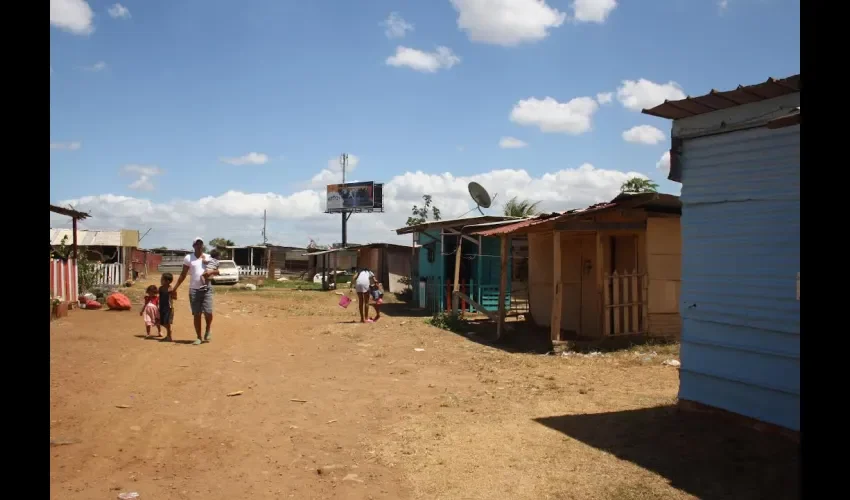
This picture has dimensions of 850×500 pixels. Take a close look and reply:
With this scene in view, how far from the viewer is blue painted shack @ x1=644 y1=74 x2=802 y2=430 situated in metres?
5.45

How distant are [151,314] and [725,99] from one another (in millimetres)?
9785

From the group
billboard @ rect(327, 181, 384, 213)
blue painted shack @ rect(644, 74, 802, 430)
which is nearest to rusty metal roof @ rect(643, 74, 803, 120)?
blue painted shack @ rect(644, 74, 802, 430)

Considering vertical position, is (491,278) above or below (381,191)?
below

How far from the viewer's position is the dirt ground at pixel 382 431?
471cm

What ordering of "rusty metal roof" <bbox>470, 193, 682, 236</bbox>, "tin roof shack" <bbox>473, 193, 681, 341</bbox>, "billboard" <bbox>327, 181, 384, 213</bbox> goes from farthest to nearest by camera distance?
"billboard" <bbox>327, 181, 384, 213</bbox>, "tin roof shack" <bbox>473, 193, 681, 341</bbox>, "rusty metal roof" <bbox>470, 193, 682, 236</bbox>

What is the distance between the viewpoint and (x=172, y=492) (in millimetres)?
4465

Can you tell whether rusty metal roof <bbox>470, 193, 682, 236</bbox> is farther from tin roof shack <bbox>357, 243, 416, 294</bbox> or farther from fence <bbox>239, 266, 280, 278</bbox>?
fence <bbox>239, 266, 280, 278</bbox>

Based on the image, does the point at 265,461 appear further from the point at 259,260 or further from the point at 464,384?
the point at 259,260

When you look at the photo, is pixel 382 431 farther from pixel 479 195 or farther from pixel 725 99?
pixel 479 195

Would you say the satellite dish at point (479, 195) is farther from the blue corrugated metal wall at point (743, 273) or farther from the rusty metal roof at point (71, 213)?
the blue corrugated metal wall at point (743, 273)

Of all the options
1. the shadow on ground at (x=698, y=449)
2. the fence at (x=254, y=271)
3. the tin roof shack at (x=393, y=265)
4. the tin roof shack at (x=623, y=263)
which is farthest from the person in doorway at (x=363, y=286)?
the fence at (x=254, y=271)
